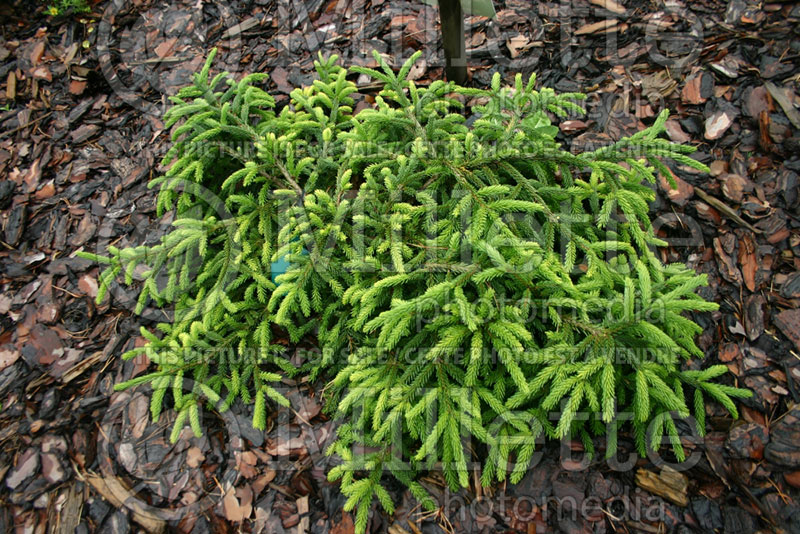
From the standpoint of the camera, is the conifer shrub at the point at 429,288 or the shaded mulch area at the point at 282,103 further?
the shaded mulch area at the point at 282,103

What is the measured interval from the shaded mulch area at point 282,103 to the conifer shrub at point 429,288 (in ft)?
0.78

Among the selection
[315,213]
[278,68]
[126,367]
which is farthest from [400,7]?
[126,367]

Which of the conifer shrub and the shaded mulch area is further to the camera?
the shaded mulch area

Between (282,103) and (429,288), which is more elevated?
(282,103)

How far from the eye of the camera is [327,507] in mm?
2449

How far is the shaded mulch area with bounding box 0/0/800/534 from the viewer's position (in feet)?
7.47

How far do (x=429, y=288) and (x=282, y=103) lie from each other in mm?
2460

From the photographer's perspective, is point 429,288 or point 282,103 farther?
point 282,103

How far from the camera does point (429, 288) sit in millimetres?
2043

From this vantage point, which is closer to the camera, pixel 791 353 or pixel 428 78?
pixel 791 353

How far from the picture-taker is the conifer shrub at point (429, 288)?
6.65 feet

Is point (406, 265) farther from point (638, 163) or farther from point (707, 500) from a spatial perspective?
point (707, 500)

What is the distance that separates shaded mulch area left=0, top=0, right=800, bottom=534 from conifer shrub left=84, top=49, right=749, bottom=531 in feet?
0.78

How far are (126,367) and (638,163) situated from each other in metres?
3.15
